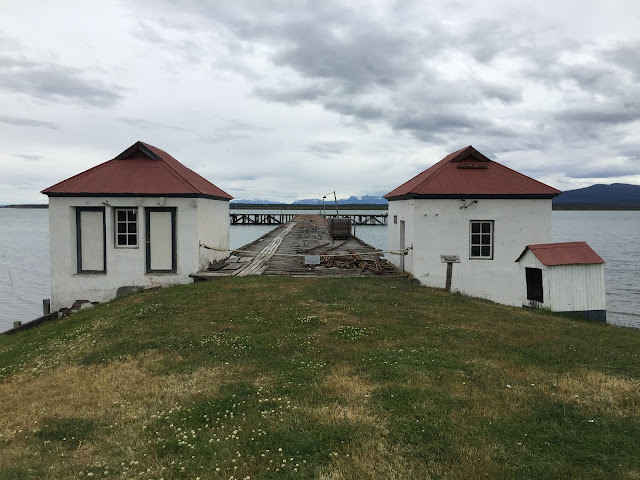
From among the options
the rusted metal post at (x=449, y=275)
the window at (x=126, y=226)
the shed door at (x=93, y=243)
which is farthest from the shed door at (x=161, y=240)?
the rusted metal post at (x=449, y=275)

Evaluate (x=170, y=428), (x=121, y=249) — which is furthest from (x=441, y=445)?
(x=121, y=249)

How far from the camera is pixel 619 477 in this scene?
487 centimetres

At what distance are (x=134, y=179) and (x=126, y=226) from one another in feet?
5.92

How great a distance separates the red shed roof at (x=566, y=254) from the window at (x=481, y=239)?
2.60 m

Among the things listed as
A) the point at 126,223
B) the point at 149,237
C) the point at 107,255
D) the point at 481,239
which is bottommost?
the point at 107,255

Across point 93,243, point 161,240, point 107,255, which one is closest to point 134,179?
point 161,240

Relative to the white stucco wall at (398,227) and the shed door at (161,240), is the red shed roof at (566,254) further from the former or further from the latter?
the shed door at (161,240)

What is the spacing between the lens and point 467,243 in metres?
17.8

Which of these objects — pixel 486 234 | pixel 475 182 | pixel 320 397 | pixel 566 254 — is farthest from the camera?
pixel 475 182

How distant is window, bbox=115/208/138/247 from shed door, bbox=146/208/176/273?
48 cm

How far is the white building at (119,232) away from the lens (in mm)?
16953

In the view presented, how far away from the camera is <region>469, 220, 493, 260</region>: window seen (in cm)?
1792

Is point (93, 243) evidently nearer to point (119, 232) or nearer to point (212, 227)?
point (119, 232)

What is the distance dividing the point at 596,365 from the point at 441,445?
187 inches
